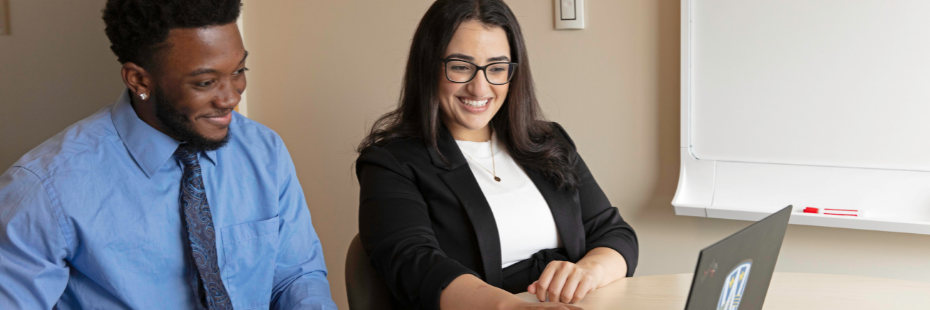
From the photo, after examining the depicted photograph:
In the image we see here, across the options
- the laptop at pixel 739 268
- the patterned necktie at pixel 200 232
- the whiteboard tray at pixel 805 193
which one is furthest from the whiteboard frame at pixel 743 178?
the patterned necktie at pixel 200 232

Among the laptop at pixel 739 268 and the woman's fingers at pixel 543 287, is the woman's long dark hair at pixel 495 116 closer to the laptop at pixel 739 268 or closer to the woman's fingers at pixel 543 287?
the woman's fingers at pixel 543 287

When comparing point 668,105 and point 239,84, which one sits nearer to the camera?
point 239,84

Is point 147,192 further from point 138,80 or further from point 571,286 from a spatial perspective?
point 571,286

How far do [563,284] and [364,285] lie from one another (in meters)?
0.42

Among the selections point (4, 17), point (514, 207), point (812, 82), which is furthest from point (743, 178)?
point (4, 17)

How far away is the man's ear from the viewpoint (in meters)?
1.05

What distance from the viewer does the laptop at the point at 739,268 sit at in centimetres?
67

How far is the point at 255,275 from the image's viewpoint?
4.00 feet

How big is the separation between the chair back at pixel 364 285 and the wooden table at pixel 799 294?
0.31 m

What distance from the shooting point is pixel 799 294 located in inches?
45.9

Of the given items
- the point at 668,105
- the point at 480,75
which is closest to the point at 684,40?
the point at 668,105

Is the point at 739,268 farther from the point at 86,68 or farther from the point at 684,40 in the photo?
the point at 86,68

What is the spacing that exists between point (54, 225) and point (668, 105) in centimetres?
154

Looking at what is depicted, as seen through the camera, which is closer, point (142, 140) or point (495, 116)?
point (142, 140)
